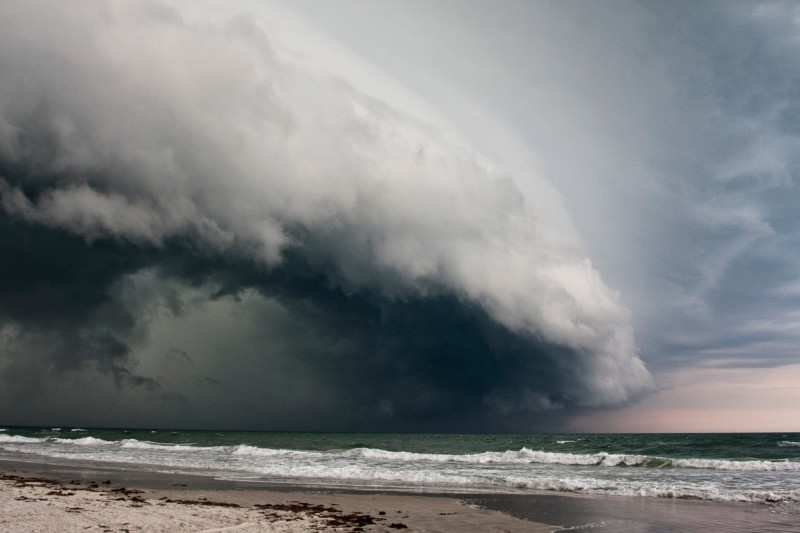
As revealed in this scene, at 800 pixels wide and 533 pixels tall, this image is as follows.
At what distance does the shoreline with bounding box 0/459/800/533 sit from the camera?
12.6 meters

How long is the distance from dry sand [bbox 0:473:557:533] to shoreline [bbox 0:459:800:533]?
28 millimetres

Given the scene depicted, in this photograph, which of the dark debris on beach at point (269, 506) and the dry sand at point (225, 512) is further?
the dark debris on beach at point (269, 506)

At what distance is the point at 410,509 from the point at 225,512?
535cm

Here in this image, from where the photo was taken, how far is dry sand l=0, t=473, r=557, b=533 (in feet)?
37.5

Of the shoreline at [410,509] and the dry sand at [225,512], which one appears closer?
the dry sand at [225,512]

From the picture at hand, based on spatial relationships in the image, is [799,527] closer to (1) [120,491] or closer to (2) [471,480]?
(2) [471,480]

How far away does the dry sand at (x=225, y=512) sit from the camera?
11422 mm

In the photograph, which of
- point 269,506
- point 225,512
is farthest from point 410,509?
point 225,512

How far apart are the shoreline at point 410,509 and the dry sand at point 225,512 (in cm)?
3

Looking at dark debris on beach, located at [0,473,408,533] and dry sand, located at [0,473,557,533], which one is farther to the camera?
dark debris on beach, located at [0,473,408,533]

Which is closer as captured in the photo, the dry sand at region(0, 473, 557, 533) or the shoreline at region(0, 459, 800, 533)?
the dry sand at region(0, 473, 557, 533)

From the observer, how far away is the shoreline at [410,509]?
→ 41.3ft

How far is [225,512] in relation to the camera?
13461 millimetres

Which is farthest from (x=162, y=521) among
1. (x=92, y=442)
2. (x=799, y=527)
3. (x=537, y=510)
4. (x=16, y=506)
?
(x=92, y=442)
